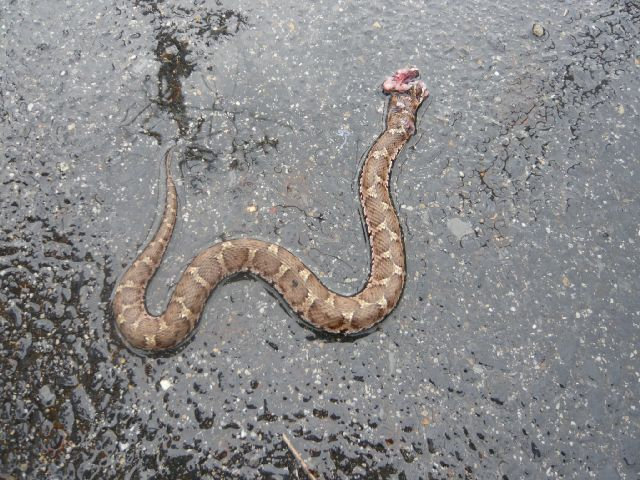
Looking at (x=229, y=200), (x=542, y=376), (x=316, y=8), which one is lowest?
(x=542, y=376)

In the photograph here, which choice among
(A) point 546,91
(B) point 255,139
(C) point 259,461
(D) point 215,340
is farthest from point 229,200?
(A) point 546,91

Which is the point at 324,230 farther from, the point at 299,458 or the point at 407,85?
the point at 299,458

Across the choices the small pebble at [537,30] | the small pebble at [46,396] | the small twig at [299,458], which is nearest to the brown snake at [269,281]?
the small pebble at [46,396]

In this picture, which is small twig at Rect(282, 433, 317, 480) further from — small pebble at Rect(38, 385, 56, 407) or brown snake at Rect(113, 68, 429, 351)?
small pebble at Rect(38, 385, 56, 407)

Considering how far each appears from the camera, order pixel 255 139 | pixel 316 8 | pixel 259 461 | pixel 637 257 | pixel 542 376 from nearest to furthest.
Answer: pixel 259 461, pixel 542 376, pixel 637 257, pixel 255 139, pixel 316 8

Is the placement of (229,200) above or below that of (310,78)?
below

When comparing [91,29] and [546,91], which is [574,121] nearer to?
[546,91]

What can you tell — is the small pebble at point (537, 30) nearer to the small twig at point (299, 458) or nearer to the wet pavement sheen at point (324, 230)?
the wet pavement sheen at point (324, 230)
